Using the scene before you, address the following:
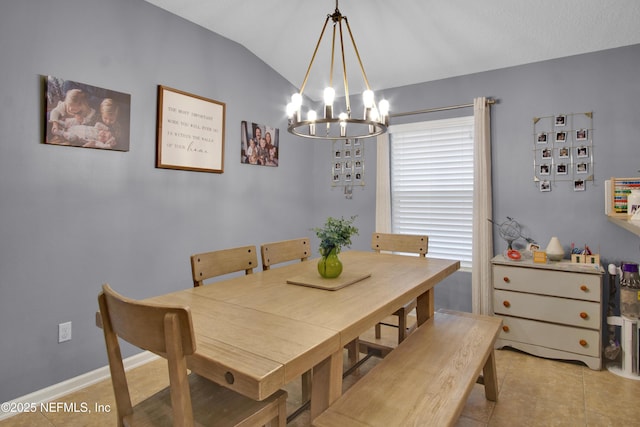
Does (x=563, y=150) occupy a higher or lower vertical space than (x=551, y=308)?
higher

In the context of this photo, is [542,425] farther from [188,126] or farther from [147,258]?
[188,126]

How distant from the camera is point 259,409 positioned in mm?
1302

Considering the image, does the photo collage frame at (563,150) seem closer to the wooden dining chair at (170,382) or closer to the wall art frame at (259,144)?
the wall art frame at (259,144)

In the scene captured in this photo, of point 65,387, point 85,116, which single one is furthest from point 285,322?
point 85,116

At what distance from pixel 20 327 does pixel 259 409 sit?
177 cm

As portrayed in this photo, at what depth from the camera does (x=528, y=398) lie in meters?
2.28

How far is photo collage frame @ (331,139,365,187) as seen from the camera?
414 cm

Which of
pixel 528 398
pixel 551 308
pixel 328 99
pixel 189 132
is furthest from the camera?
pixel 189 132

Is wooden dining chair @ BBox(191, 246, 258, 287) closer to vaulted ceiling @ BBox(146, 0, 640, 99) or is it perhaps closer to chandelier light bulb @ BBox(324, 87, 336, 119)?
chandelier light bulb @ BBox(324, 87, 336, 119)

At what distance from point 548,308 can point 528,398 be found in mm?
784

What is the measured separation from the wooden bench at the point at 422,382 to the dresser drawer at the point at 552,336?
0.88m

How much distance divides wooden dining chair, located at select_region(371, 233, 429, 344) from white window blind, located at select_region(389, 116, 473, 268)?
84 cm

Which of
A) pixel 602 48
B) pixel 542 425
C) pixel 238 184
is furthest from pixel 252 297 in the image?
pixel 602 48

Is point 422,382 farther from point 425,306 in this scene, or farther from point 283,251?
point 283,251
